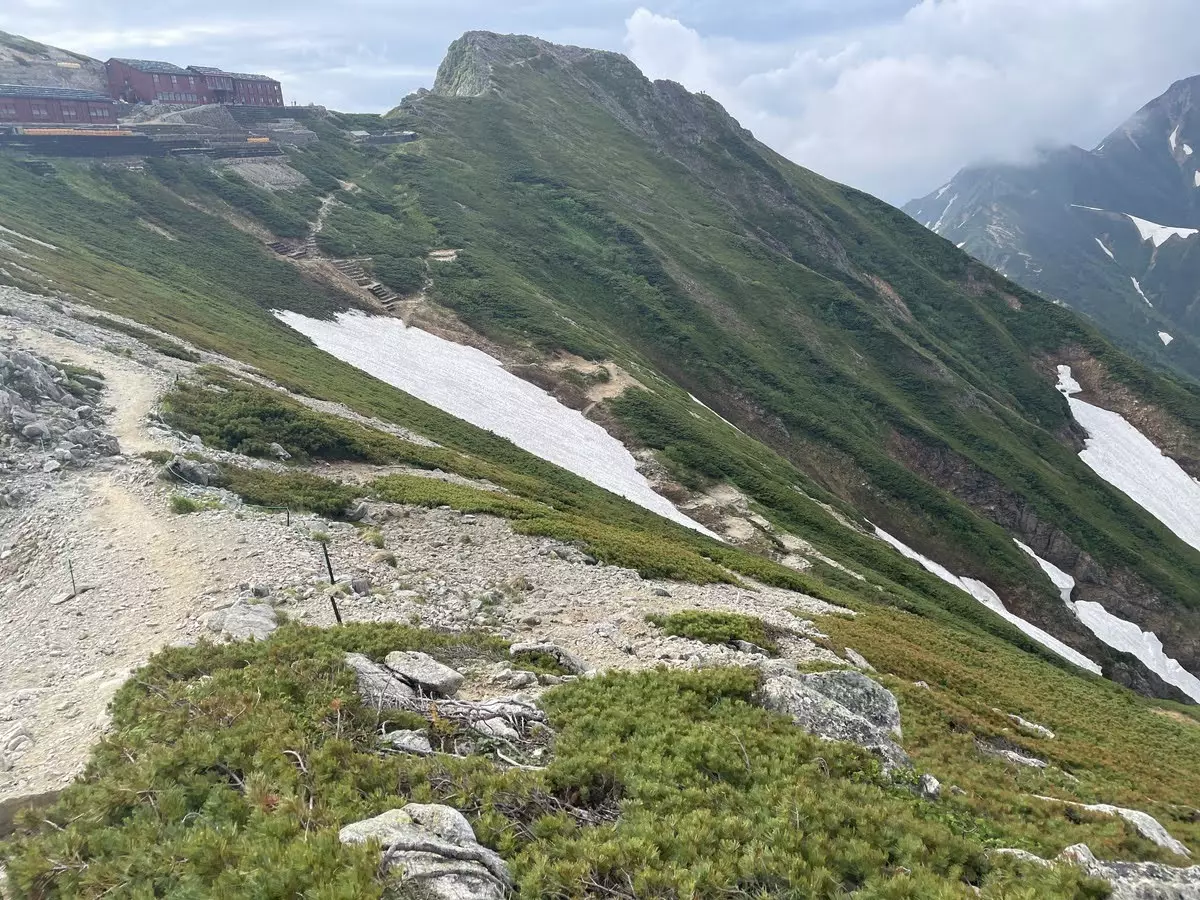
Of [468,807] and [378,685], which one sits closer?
[468,807]

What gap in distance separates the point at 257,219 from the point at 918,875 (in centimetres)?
8918

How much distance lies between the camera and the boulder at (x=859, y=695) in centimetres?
1503

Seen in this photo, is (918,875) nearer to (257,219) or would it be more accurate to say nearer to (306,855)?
(306,855)

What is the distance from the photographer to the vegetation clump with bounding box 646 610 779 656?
18.5 m

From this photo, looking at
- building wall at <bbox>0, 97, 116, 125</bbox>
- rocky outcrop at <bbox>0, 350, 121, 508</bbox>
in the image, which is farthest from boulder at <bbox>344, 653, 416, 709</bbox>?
building wall at <bbox>0, 97, 116, 125</bbox>

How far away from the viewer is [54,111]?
82.2m

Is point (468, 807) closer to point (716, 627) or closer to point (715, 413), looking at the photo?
point (716, 627)

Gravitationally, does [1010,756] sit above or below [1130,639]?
above

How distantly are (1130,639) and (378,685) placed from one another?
78.8 m

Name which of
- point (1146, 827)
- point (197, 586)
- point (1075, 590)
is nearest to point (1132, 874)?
point (1146, 827)

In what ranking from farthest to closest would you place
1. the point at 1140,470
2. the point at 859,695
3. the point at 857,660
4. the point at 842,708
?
the point at 1140,470, the point at 857,660, the point at 859,695, the point at 842,708

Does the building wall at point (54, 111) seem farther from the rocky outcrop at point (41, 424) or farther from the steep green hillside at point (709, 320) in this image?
the rocky outcrop at point (41, 424)

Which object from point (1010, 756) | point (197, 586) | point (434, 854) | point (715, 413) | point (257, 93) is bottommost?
point (197, 586)

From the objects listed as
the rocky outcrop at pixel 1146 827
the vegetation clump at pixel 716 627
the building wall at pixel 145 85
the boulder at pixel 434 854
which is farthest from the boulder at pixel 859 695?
the building wall at pixel 145 85
